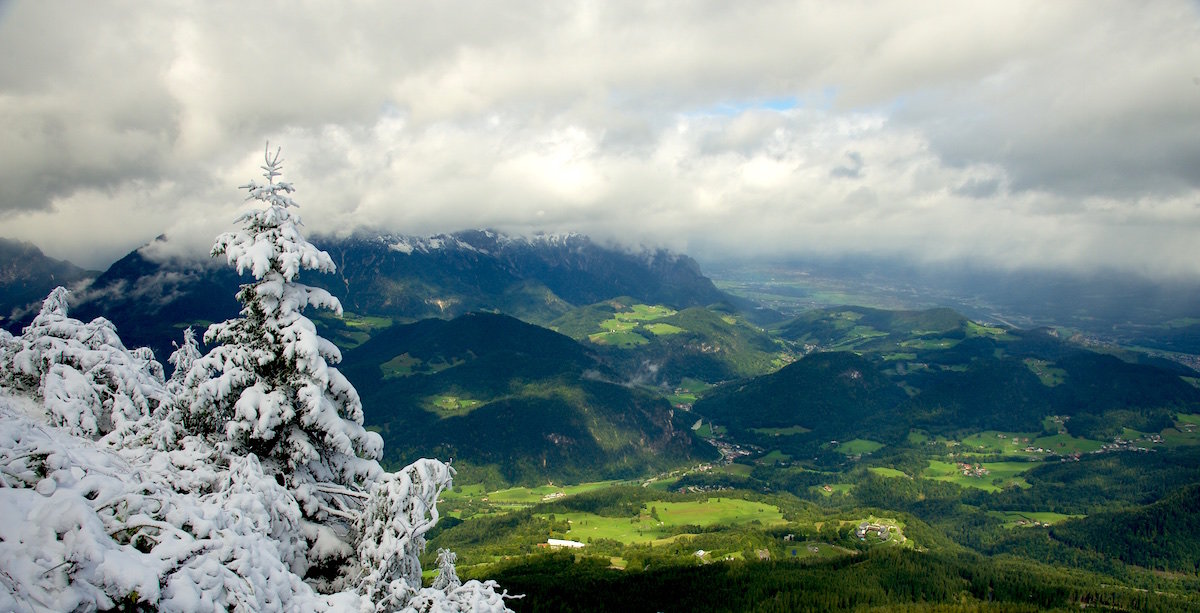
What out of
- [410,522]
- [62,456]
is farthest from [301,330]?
[62,456]

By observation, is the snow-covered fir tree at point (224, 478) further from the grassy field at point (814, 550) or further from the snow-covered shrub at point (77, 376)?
the grassy field at point (814, 550)

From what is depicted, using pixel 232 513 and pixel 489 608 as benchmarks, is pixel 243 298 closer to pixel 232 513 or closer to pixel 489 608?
pixel 232 513

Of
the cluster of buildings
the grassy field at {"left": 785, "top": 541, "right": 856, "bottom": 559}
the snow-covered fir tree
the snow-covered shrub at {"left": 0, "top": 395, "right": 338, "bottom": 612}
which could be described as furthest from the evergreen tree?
the cluster of buildings

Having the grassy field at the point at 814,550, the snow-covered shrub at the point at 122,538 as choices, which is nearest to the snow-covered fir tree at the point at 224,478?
the snow-covered shrub at the point at 122,538

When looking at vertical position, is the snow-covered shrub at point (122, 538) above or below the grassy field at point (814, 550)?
above

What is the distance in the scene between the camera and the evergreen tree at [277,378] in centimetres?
1753

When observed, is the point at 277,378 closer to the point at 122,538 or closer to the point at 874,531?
the point at 122,538

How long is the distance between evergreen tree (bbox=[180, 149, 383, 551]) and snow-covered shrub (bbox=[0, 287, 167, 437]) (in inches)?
185

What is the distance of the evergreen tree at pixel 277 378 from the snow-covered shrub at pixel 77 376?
4686 millimetres

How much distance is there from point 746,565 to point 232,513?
149 m

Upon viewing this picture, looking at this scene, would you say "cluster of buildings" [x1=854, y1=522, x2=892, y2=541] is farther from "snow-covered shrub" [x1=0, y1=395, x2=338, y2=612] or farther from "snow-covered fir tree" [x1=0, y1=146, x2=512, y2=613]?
"snow-covered shrub" [x1=0, y1=395, x2=338, y2=612]

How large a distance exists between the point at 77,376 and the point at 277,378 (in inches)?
337

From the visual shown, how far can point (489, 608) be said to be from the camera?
15523 mm

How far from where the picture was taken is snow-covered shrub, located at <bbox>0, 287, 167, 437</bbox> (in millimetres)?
20438
